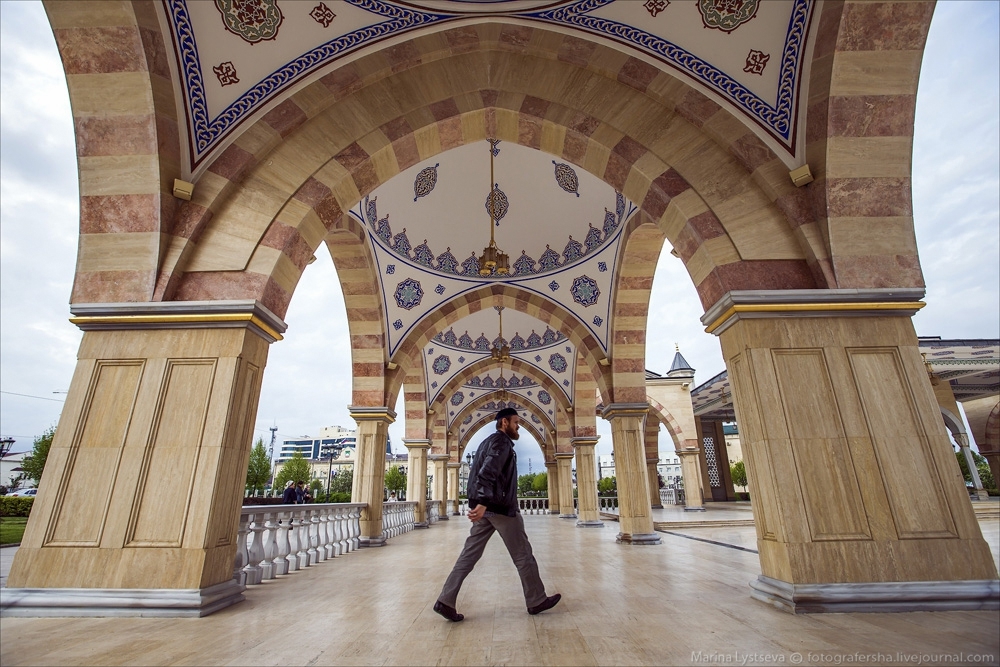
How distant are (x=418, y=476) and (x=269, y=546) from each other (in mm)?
7744

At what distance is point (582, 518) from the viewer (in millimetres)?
10711

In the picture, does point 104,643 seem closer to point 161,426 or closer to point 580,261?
point 161,426

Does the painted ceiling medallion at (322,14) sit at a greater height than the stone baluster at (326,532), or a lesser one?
A: greater

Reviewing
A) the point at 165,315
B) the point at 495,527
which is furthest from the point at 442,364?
the point at 495,527

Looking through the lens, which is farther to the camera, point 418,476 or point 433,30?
point 418,476

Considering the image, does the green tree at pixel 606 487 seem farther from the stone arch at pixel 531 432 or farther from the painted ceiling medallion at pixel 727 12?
the painted ceiling medallion at pixel 727 12

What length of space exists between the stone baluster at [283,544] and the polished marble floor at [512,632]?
904 millimetres

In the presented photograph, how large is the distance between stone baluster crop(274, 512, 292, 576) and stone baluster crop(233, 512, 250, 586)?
Result: 1.65ft

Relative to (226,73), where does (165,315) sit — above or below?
below

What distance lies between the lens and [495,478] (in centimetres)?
245

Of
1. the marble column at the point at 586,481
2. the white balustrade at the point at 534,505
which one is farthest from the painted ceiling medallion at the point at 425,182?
the white balustrade at the point at 534,505

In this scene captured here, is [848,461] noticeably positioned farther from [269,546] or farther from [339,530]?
[339,530]

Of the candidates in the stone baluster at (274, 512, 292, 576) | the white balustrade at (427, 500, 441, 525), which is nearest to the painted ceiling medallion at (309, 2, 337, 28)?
the stone baluster at (274, 512, 292, 576)

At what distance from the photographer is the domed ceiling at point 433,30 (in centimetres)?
344
